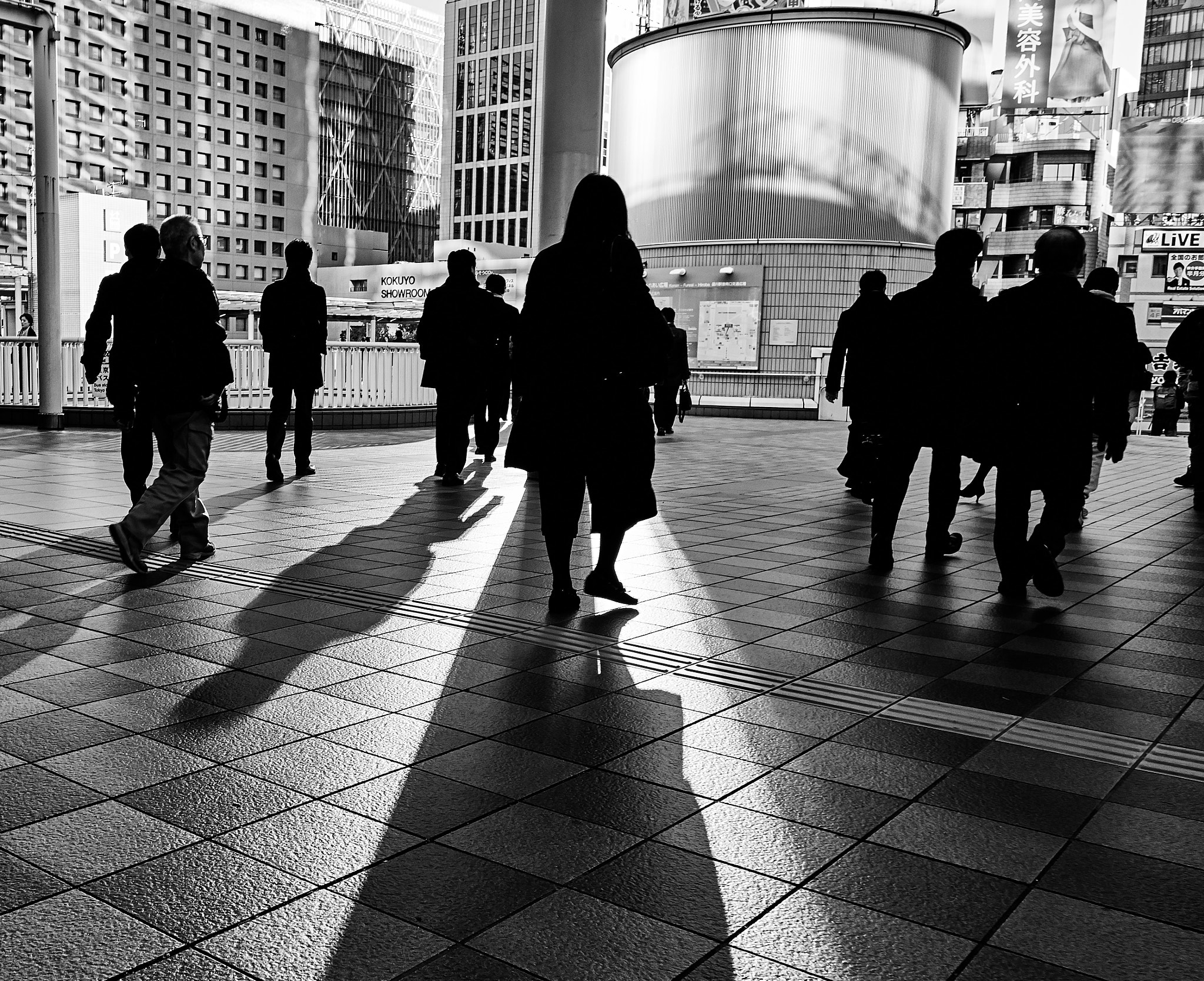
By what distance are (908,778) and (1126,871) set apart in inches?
26.1

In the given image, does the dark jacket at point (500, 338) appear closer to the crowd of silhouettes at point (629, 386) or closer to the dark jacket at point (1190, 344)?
the crowd of silhouettes at point (629, 386)

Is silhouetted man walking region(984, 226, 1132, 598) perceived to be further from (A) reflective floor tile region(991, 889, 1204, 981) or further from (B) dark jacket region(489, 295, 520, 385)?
(B) dark jacket region(489, 295, 520, 385)

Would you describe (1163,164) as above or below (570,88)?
above

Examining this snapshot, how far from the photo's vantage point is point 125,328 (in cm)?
610

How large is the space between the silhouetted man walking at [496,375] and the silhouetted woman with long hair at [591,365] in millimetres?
4168

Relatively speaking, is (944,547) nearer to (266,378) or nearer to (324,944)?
(324,944)

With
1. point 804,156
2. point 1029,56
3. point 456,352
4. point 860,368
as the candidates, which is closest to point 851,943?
point 860,368

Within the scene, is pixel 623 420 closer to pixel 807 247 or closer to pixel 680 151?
pixel 807 247

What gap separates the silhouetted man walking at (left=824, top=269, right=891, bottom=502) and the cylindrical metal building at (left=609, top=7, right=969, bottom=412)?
1625 centimetres

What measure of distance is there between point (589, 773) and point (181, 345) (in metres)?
3.71

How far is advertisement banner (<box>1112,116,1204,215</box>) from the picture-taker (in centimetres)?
2777

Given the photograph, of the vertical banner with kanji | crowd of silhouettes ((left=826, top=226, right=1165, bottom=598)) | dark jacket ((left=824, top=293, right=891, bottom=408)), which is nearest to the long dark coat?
crowd of silhouettes ((left=826, top=226, right=1165, bottom=598))

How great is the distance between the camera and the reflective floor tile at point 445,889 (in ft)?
7.48

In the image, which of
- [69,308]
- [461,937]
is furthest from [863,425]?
[69,308]
